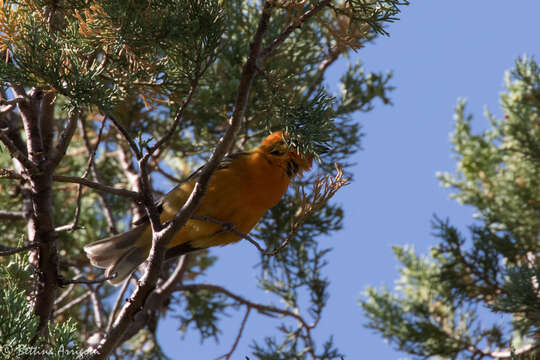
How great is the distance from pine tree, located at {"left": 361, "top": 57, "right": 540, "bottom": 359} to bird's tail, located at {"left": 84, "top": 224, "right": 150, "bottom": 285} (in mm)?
2276

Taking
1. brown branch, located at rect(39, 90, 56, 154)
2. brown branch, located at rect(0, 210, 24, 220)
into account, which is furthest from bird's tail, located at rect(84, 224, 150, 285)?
brown branch, located at rect(39, 90, 56, 154)

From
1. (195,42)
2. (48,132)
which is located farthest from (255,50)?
(48,132)

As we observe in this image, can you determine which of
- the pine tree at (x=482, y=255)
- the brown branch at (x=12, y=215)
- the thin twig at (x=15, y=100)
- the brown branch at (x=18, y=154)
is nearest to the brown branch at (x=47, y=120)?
the thin twig at (x=15, y=100)

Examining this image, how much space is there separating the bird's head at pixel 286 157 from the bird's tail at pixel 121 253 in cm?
103

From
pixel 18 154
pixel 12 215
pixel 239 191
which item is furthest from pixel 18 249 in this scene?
pixel 12 215

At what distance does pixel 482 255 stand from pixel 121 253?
264 cm

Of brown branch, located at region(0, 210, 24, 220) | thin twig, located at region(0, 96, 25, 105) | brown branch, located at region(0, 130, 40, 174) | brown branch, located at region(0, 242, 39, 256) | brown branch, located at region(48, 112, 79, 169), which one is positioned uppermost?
brown branch, located at region(0, 210, 24, 220)

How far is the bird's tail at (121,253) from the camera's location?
378 cm

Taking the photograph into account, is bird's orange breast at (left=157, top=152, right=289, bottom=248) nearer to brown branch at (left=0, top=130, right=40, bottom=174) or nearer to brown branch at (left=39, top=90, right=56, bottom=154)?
brown branch at (left=39, top=90, right=56, bottom=154)

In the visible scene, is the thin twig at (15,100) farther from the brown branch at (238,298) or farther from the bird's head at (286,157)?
the brown branch at (238,298)

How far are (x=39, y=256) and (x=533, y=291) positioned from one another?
290cm

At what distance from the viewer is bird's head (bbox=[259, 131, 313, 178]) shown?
317cm

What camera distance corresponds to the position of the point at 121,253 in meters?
3.84

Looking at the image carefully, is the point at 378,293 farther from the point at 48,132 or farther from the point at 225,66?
the point at 48,132
